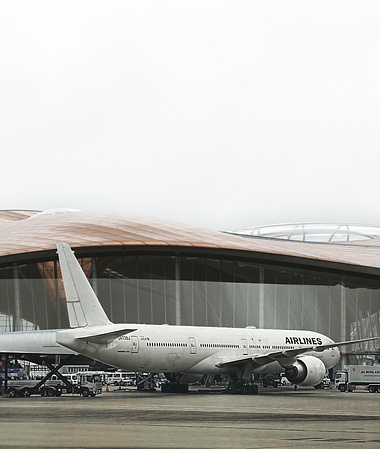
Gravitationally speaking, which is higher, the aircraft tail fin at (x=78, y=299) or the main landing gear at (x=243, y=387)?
the aircraft tail fin at (x=78, y=299)

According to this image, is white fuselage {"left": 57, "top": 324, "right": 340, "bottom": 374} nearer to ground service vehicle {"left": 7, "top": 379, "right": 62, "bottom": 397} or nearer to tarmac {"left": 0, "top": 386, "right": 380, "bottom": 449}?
ground service vehicle {"left": 7, "top": 379, "right": 62, "bottom": 397}

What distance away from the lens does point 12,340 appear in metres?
42.6

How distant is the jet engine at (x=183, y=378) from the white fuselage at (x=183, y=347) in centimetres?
142

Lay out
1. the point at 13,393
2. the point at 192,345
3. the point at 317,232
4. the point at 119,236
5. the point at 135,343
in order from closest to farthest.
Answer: the point at 135,343, the point at 13,393, the point at 192,345, the point at 119,236, the point at 317,232

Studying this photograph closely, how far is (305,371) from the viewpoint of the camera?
4312 centimetres

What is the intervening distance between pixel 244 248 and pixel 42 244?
17399 millimetres

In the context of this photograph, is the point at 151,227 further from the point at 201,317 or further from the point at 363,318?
the point at 363,318

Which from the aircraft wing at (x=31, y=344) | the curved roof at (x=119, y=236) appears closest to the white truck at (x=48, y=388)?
the aircraft wing at (x=31, y=344)

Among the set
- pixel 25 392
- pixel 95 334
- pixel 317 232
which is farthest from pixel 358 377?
pixel 317 232

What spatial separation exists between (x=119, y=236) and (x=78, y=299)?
27699mm

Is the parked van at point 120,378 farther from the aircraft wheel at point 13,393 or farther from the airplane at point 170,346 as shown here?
the aircraft wheel at point 13,393

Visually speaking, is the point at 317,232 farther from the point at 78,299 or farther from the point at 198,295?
the point at 78,299

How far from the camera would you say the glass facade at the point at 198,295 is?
65.8 m

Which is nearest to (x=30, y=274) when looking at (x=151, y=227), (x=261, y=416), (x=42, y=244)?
(x=42, y=244)
